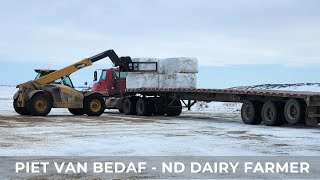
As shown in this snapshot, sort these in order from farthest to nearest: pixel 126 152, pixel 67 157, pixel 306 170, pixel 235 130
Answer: pixel 235 130 < pixel 126 152 < pixel 67 157 < pixel 306 170

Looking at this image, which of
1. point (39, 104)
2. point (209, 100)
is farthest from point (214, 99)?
point (39, 104)

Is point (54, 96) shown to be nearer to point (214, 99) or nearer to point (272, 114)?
point (214, 99)

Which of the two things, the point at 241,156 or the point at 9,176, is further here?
the point at 241,156

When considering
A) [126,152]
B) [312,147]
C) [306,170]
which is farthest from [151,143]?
[306,170]

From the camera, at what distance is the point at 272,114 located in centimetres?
1845

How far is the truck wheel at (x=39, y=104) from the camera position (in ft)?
73.7

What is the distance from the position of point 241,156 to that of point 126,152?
7.75ft

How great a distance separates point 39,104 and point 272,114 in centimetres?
A: 1016

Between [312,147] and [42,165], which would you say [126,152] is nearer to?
[42,165]

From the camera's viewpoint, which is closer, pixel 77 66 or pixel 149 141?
pixel 149 141

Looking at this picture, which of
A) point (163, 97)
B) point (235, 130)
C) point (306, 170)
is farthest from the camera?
point (163, 97)

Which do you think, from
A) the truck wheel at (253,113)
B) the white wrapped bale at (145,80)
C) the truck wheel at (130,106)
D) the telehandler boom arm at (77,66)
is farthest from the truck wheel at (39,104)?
the truck wheel at (253,113)

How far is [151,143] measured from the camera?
12.5 meters

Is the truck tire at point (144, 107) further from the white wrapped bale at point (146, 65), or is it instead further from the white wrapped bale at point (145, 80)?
the white wrapped bale at point (146, 65)
